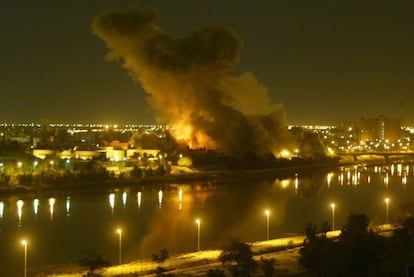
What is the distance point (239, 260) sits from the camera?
7527 mm

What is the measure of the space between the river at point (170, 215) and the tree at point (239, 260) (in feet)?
8.50

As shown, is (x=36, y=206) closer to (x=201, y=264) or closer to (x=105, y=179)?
(x=105, y=179)

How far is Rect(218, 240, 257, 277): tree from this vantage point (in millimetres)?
7245

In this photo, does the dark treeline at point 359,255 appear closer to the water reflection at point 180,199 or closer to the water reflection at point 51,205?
the water reflection at point 51,205

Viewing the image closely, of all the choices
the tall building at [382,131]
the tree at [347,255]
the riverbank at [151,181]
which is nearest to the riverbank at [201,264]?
the tree at [347,255]

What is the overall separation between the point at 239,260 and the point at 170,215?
7393mm

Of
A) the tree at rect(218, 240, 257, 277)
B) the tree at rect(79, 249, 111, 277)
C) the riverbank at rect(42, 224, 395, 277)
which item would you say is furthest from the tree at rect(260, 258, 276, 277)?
the tree at rect(79, 249, 111, 277)

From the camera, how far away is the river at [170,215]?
35.7 feet

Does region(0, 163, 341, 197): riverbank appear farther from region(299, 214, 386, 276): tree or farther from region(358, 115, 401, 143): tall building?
region(358, 115, 401, 143): tall building

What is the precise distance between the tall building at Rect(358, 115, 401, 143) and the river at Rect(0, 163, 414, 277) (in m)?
42.8

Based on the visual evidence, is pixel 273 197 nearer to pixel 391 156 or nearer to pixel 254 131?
pixel 254 131

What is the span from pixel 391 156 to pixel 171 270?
35092 millimetres

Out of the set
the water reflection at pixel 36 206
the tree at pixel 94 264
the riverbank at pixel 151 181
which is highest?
the riverbank at pixel 151 181

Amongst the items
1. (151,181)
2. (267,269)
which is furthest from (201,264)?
(151,181)
